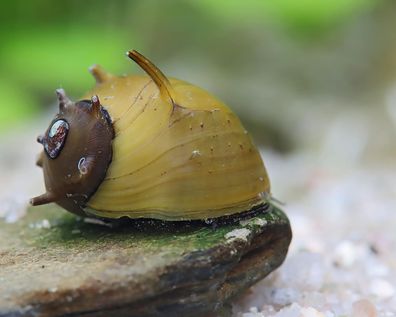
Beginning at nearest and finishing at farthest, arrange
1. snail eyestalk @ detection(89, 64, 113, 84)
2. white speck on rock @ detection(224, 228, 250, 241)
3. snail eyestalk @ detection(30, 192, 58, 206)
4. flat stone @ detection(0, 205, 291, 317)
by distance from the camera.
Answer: flat stone @ detection(0, 205, 291, 317) < white speck on rock @ detection(224, 228, 250, 241) < snail eyestalk @ detection(30, 192, 58, 206) < snail eyestalk @ detection(89, 64, 113, 84)

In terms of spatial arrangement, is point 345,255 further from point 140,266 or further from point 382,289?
point 140,266

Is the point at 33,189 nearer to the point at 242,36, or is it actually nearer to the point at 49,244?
the point at 49,244

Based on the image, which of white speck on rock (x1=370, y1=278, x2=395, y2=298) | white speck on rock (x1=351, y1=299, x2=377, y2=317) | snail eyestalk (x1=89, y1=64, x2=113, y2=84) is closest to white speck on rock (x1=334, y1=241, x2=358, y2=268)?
white speck on rock (x1=370, y1=278, x2=395, y2=298)

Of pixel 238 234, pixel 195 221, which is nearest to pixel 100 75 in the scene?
pixel 195 221

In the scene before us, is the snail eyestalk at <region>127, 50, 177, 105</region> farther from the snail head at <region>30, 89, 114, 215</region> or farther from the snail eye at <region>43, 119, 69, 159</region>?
the snail eye at <region>43, 119, 69, 159</region>

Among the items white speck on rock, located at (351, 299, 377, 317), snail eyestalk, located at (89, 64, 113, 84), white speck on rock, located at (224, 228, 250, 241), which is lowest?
white speck on rock, located at (351, 299, 377, 317)

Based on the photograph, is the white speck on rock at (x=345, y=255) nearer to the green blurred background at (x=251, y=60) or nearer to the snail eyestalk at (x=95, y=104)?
the snail eyestalk at (x=95, y=104)

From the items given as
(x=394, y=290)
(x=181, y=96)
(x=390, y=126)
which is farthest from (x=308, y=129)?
(x=181, y=96)
